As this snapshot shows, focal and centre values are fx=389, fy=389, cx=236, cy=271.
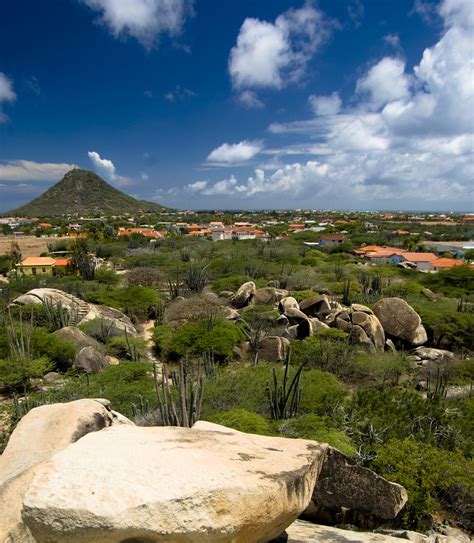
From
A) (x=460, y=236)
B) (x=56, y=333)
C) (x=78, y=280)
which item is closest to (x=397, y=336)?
(x=56, y=333)

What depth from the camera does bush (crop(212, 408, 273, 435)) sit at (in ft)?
31.4

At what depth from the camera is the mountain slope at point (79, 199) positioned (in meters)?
162

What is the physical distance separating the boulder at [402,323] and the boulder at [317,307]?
272 cm

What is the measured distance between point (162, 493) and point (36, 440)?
3.37m

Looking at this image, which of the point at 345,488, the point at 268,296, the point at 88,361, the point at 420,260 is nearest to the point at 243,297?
the point at 268,296

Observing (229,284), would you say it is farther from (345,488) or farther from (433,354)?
(345,488)

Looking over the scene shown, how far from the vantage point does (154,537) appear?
3.22 m

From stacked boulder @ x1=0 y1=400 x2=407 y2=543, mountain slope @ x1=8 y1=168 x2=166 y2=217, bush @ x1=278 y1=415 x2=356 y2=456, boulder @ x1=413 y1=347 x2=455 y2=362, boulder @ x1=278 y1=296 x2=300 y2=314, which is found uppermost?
mountain slope @ x1=8 y1=168 x2=166 y2=217

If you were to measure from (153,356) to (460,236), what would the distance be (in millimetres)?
84520

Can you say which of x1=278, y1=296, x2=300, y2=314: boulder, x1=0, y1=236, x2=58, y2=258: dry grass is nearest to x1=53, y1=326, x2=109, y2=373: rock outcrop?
x1=278, y1=296, x2=300, y2=314: boulder

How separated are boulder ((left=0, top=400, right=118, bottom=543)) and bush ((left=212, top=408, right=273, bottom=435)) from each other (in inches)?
157

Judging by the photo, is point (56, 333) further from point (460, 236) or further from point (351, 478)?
point (460, 236)

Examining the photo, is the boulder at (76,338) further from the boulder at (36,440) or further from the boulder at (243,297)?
the boulder at (36,440)

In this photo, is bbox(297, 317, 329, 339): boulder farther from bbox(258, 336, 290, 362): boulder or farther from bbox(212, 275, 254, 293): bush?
bbox(212, 275, 254, 293): bush
